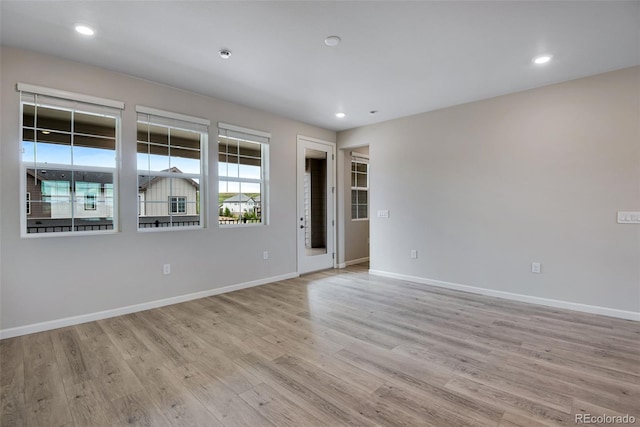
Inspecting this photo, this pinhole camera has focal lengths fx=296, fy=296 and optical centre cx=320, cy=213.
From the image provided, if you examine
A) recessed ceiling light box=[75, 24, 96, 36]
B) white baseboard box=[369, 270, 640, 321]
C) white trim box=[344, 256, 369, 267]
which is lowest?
white baseboard box=[369, 270, 640, 321]

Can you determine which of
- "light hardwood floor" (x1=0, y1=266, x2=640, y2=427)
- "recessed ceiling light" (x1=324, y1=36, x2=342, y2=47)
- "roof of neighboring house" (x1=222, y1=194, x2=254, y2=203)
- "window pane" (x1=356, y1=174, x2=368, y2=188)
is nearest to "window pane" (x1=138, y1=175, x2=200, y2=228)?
"roof of neighboring house" (x1=222, y1=194, x2=254, y2=203)

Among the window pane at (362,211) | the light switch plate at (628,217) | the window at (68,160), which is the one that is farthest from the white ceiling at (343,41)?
the window pane at (362,211)

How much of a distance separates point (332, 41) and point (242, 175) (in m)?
2.52

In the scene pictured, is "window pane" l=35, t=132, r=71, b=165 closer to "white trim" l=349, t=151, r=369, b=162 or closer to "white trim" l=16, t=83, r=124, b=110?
"white trim" l=16, t=83, r=124, b=110

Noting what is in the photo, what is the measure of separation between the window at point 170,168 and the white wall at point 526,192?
121 inches

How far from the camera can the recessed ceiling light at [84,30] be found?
247 centimetres

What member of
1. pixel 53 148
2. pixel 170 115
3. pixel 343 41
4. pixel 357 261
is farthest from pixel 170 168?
pixel 357 261

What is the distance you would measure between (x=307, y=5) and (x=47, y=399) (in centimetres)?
321

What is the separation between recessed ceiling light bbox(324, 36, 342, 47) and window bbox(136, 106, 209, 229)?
85.4 inches

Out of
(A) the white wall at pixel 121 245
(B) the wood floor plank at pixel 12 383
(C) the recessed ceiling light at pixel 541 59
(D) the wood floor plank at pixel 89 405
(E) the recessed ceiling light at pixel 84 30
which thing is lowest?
(D) the wood floor plank at pixel 89 405

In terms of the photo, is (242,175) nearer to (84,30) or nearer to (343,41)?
(84,30)

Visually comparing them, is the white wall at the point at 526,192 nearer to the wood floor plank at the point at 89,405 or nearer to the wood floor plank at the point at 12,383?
the wood floor plank at the point at 89,405

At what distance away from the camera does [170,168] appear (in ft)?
12.6

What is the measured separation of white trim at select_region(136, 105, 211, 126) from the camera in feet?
11.5
